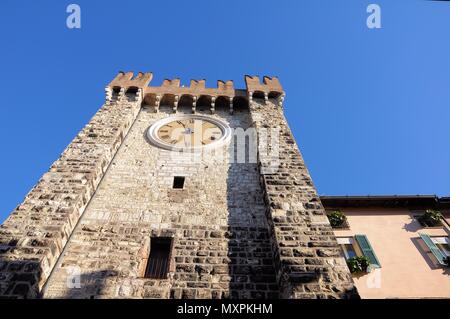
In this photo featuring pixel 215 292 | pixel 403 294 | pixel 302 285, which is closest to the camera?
pixel 302 285

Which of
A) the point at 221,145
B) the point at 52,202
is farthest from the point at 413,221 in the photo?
the point at 52,202

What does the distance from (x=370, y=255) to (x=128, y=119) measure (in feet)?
23.4

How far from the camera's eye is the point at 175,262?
538cm

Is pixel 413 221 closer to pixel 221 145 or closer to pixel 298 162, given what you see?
pixel 298 162

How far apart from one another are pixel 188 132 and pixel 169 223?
12.5 feet

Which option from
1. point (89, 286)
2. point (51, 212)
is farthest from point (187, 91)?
point (89, 286)

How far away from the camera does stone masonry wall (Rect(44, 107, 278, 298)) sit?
4.95 meters

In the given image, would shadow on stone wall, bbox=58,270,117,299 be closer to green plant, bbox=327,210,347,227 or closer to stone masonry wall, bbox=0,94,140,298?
stone masonry wall, bbox=0,94,140,298

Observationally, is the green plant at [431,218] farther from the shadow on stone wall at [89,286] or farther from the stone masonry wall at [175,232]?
the shadow on stone wall at [89,286]

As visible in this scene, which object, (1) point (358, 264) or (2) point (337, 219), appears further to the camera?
(2) point (337, 219)

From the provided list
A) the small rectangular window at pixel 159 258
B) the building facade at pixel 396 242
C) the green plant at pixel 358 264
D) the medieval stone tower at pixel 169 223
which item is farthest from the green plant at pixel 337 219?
the small rectangular window at pixel 159 258

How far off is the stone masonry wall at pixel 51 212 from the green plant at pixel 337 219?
6070mm

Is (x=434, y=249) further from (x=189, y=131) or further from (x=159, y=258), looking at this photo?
(x=189, y=131)

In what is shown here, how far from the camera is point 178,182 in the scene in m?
7.43
